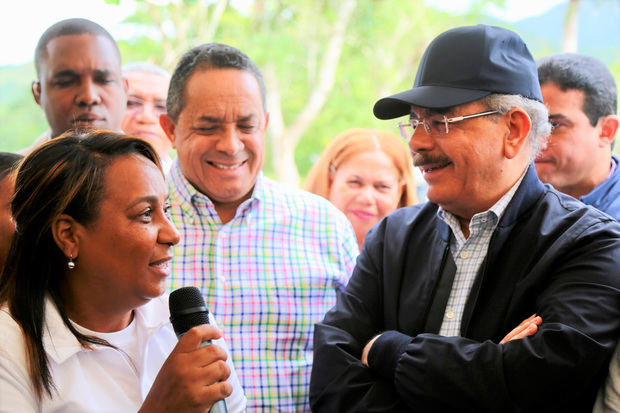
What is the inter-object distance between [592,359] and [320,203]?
128 centimetres

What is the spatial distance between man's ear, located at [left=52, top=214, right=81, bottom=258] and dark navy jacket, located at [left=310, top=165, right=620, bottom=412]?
821 millimetres

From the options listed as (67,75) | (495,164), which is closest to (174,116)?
(67,75)

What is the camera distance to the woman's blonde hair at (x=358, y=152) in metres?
3.56

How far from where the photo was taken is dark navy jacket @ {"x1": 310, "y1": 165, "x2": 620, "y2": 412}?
180cm

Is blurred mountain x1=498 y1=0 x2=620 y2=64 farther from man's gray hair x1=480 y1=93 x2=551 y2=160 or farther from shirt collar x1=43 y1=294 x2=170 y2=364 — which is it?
shirt collar x1=43 y1=294 x2=170 y2=364

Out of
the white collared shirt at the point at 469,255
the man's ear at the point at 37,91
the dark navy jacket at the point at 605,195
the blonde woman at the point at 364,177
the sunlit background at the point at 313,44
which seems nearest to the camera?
the white collared shirt at the point at 469,255

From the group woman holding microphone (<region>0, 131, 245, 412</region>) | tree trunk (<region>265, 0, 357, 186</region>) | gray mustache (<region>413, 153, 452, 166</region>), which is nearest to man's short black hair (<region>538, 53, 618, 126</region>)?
gray mustache (<region>413, 153, 452, 166</region>)

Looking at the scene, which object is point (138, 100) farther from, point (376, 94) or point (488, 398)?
point (376, 94)

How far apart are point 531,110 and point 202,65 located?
4.13 feet

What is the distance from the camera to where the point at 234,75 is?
2.67m

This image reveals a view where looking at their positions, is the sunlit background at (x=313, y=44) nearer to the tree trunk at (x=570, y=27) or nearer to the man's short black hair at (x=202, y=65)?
the tree trunk at (x=570, y=27)

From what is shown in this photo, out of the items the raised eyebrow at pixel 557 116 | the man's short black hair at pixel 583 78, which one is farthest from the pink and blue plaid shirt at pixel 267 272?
the man's short black hair at pixel 583 78

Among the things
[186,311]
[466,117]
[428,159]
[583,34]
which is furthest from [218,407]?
[583,34]

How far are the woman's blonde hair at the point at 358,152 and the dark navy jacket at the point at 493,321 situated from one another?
4.12 ft
